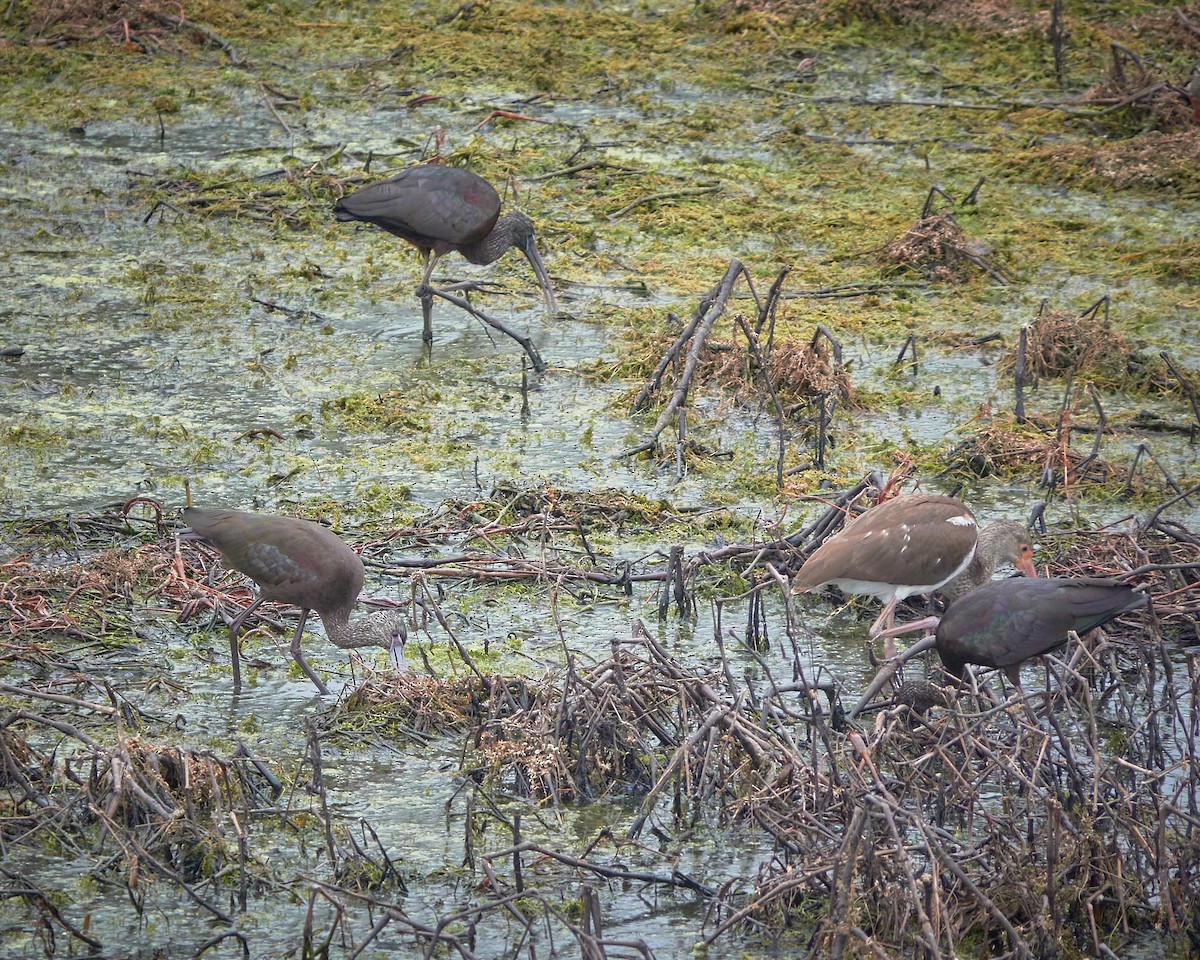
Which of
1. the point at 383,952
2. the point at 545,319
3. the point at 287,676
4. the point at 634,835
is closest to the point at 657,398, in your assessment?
the point at 545,319

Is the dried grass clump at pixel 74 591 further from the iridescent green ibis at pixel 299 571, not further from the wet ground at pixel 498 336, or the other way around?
the iridescent green ibis at pixel 299 571

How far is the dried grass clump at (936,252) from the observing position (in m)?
10.2

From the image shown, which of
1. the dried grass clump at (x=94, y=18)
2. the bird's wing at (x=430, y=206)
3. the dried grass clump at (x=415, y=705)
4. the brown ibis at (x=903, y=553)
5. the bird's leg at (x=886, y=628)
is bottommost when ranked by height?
the bird's leg at (x=886, y=628)

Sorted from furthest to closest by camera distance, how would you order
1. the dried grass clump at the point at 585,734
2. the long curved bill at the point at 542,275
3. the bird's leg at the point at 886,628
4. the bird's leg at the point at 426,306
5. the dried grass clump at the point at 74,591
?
the long curved bill at the point at 542,275, the bird's leg at the point at 426,306, the bird's leg at the point at 886,628, the dried grass clump at the point at 74,591, the dried grass clump at the point at 585,734

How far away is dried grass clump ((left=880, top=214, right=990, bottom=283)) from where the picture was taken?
33.5 feet

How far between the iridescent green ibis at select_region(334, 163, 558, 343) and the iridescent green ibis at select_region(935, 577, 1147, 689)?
14.6ft

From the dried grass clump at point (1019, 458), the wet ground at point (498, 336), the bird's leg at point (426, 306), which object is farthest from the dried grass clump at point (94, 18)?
the dried grass clump at point (1019, 458)

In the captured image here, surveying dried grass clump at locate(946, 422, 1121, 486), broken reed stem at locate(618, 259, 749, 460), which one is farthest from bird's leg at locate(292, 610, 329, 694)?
dried grass clump at locate(946, 422, 1121, 486)

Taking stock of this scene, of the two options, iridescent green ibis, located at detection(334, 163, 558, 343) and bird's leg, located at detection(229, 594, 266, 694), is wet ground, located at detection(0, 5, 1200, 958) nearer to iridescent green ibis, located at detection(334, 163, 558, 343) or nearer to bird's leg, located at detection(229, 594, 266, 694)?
bird's leg, located at detection(229, 594, 266, 694)

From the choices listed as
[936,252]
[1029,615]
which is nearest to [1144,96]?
[936,252]

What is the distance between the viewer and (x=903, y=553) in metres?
6.30

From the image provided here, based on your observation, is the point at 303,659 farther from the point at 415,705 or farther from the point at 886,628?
the point at 886,628

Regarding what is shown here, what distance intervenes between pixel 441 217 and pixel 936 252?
9.56ft

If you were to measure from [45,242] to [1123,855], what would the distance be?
7.99 meters
